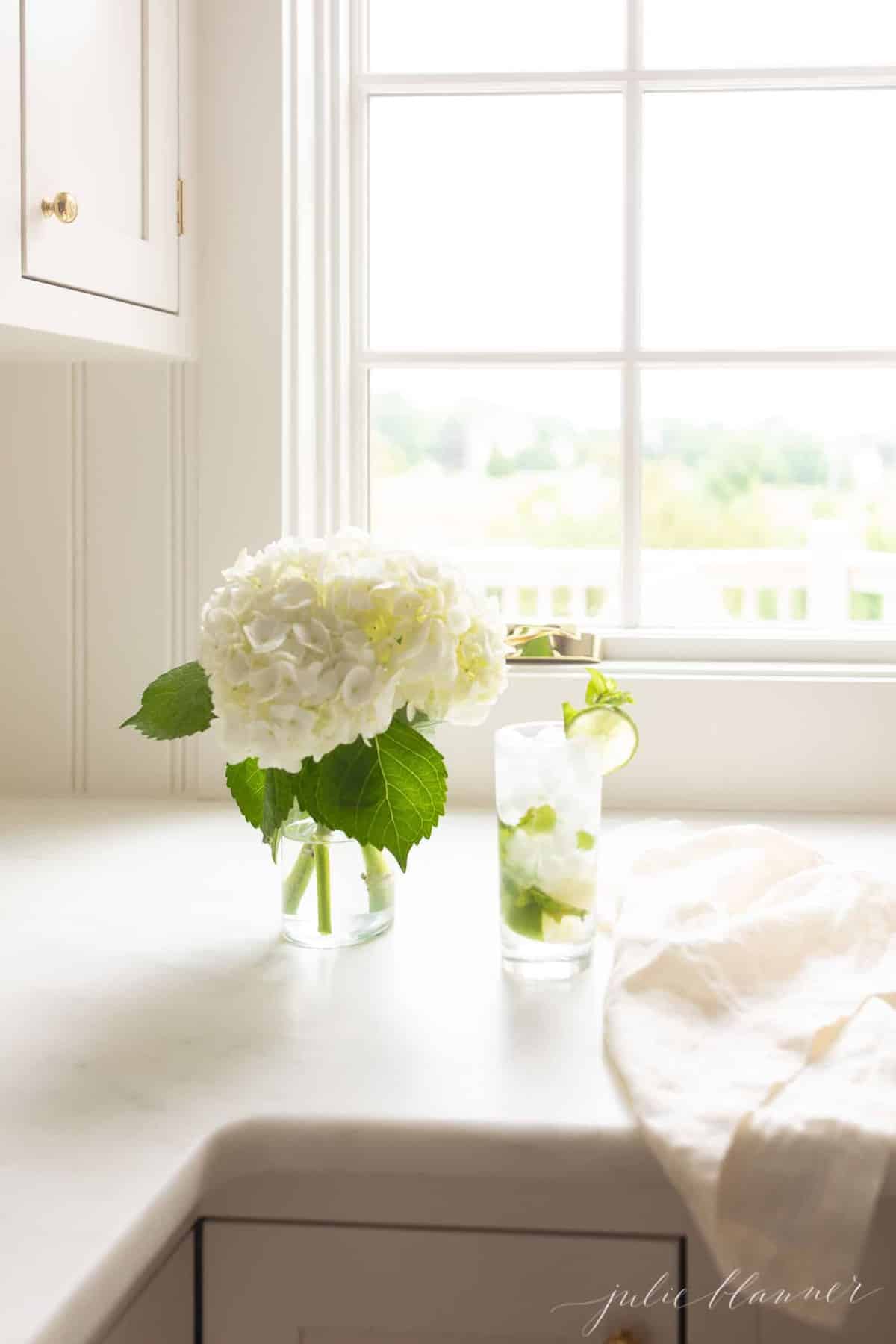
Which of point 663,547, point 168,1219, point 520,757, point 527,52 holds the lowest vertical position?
point 168,1219

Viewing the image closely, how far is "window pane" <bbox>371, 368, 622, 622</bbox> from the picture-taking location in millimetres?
1929

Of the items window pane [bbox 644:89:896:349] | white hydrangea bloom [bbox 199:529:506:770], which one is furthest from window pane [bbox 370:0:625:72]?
white hydrangea bloom [bbox 199:529:506:770]

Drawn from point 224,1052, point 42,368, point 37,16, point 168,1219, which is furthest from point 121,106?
point 168,1219

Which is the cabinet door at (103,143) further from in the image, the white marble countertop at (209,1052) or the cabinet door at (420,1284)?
the cabinet door at (420,1284)

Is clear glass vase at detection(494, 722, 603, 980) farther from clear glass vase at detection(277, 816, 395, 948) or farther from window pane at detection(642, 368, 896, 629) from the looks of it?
window pane at detection(642, 368, 896, 629)

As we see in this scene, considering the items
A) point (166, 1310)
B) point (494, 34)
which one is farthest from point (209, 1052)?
point (494, 34)

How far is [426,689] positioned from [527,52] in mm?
1241

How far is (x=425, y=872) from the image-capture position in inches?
54.8

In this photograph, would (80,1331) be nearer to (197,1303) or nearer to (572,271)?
(197,1303)

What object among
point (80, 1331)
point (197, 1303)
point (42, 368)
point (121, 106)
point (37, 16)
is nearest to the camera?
point (80, 1331)

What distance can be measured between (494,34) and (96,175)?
83 cm

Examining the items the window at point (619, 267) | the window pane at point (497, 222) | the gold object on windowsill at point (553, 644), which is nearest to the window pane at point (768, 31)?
the window at point (619, 267)

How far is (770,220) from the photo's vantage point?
6.41ft

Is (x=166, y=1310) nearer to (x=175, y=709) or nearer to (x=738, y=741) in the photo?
(x=175, y=709)
